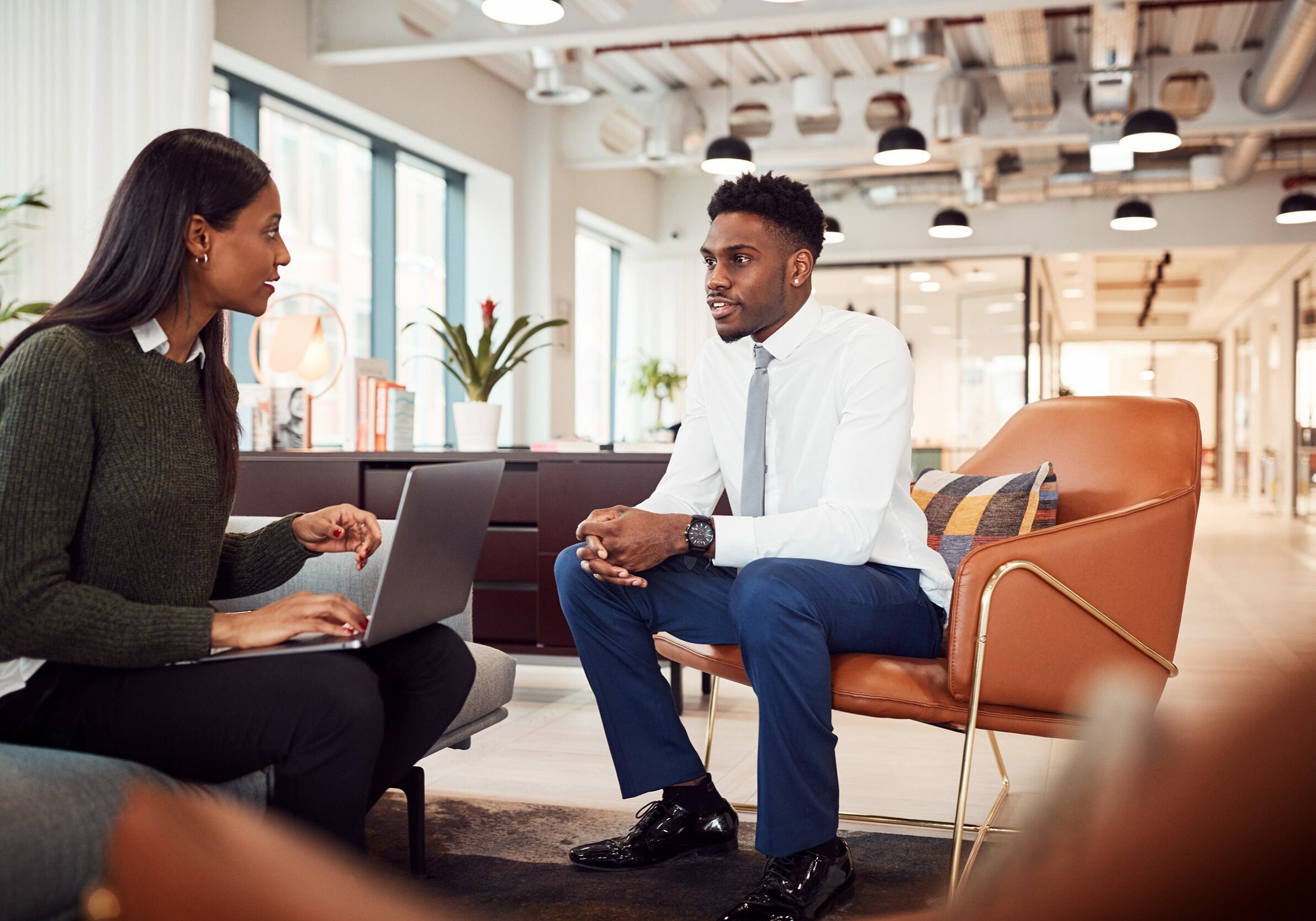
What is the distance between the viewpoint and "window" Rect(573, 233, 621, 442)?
10.2 m

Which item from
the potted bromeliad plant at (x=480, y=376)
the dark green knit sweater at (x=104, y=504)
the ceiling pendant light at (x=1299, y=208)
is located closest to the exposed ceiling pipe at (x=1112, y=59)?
the ceiling pendant light at (x=1299, y=208)

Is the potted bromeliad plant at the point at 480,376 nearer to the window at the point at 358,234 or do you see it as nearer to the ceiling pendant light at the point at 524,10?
the ceiling pendant light at the point at 524,10


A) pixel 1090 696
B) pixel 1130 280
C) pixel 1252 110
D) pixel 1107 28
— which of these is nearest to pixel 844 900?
pixel 1090 696

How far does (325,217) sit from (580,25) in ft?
6.59

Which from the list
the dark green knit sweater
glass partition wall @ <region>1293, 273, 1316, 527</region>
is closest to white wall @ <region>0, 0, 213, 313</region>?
the dark green knit sweater

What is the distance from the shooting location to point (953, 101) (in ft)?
23.9

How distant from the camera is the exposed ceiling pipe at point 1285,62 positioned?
586cm

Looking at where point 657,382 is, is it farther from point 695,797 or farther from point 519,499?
point 695,797

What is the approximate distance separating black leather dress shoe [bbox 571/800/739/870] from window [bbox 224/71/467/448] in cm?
371

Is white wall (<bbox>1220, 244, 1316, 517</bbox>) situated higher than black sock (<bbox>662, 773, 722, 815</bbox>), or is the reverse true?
white wall (<bbox>1220, 244, 1316, 517</bbox>)

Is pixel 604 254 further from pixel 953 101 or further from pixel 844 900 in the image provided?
pixel 844 900

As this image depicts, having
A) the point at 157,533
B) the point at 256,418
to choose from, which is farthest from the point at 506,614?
the point at 157,533

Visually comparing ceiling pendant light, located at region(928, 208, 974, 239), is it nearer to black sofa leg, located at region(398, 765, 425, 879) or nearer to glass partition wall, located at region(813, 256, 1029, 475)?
glass partition wall, located at region(813, 256, 1029, 475)

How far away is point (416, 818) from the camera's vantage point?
2045 millimetres
